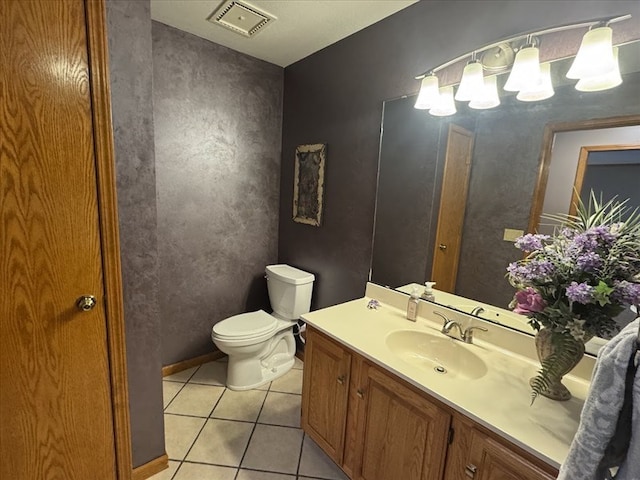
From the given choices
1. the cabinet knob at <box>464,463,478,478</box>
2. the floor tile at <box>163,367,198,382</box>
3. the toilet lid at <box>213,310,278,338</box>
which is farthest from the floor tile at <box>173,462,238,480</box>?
the cabinet knob at <box>464,463,478,478</box>

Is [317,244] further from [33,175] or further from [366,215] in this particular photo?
[33,175]

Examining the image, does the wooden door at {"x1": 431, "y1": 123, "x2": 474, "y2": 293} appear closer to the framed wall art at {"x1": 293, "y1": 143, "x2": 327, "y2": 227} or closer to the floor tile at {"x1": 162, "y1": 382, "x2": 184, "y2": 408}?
the framed wall art at {"x1": 293, "y1": 143, "x2": 327, "y2": 227}

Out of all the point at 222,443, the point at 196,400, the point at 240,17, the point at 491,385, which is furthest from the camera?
the point at 196,400

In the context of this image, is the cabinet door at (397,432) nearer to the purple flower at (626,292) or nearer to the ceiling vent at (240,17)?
the purple flower at (626,292)

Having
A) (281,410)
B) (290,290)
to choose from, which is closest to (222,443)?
(281,410)

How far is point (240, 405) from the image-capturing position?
6.64 feet

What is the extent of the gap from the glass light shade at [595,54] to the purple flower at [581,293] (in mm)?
774

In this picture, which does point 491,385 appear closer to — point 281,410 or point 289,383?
point 281,410

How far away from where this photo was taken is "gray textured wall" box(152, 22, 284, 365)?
2086 mm

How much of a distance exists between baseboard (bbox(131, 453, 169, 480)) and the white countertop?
1.03 m

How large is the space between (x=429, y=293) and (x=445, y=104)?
3.18 ft

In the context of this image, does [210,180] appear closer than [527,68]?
No

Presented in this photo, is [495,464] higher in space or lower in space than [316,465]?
higher

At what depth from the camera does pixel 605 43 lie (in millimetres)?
1025
